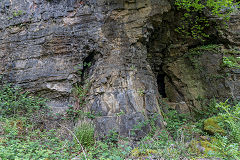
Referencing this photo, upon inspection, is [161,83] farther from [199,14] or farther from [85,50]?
[85,50]

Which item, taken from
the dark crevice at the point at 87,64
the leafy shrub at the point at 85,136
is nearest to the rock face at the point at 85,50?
the dark crevice at the point at 87,64

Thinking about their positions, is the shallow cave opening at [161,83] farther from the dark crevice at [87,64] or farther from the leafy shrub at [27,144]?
the leafy shrub at [27,144]

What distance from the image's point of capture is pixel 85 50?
6.21m

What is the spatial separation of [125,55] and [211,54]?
4539mm

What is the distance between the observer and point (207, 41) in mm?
8219

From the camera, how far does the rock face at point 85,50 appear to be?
5.70m

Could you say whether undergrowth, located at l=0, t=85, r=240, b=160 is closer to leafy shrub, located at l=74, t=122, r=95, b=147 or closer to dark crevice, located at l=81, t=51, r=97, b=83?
leafy shrub, located at l=74, t=122, r=95, b=147

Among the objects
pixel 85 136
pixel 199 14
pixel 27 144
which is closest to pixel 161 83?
pixel 199 14

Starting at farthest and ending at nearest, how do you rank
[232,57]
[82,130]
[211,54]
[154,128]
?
1. [211,54]
2. [232,57]
3. [154,128]
4. [82,130]

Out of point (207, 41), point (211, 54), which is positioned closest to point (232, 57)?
point (211, 54)

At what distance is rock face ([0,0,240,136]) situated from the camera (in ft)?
18.7

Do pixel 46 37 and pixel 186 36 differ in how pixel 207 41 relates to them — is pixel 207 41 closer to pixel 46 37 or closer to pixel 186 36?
pixel 186 36

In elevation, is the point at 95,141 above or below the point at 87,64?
below

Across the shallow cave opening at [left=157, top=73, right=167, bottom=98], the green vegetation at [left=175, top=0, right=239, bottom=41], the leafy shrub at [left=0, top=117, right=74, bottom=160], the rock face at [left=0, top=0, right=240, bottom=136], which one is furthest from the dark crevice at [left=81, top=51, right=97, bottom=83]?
the shallow cave opening at [left=157, top=73, right=167, bottom=98]
